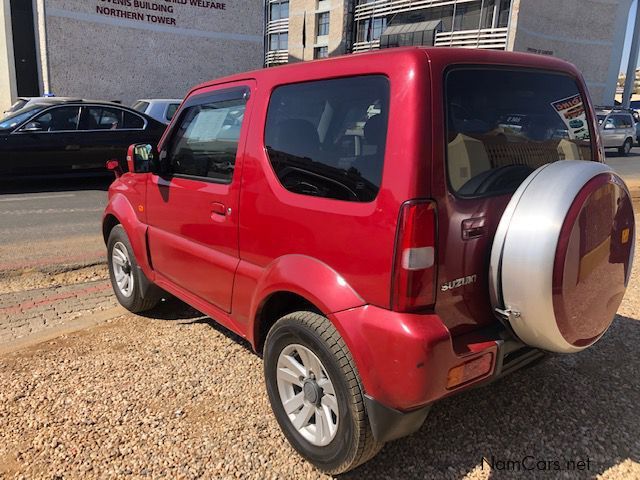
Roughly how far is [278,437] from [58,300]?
115 inches

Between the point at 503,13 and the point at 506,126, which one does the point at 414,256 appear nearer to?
the point at 506,126

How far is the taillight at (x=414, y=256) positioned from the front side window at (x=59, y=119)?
9.41m

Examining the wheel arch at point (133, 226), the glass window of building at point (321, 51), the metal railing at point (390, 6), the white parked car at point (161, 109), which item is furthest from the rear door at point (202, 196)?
the glass window of building at point (321, 51)

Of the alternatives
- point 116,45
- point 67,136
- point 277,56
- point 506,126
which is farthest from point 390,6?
point 506,126

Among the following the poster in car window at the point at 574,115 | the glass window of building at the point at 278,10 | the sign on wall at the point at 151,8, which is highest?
the glass window of building at the point at 278,10

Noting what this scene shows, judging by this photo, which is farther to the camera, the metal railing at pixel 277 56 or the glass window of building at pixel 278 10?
the glass window of building at pixel 278 10

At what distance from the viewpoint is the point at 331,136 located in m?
2.41

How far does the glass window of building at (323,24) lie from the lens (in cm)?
4841

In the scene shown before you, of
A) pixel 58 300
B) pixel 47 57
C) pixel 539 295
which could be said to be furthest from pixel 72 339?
pixel 47 57

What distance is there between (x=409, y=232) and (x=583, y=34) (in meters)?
46.7

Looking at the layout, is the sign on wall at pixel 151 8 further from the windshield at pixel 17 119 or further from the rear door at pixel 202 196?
the rear door at pixel 202 196

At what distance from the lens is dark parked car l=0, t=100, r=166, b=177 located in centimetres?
930

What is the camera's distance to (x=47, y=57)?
21891 millimetres

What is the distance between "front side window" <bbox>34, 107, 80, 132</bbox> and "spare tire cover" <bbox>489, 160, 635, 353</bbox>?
9.57m
